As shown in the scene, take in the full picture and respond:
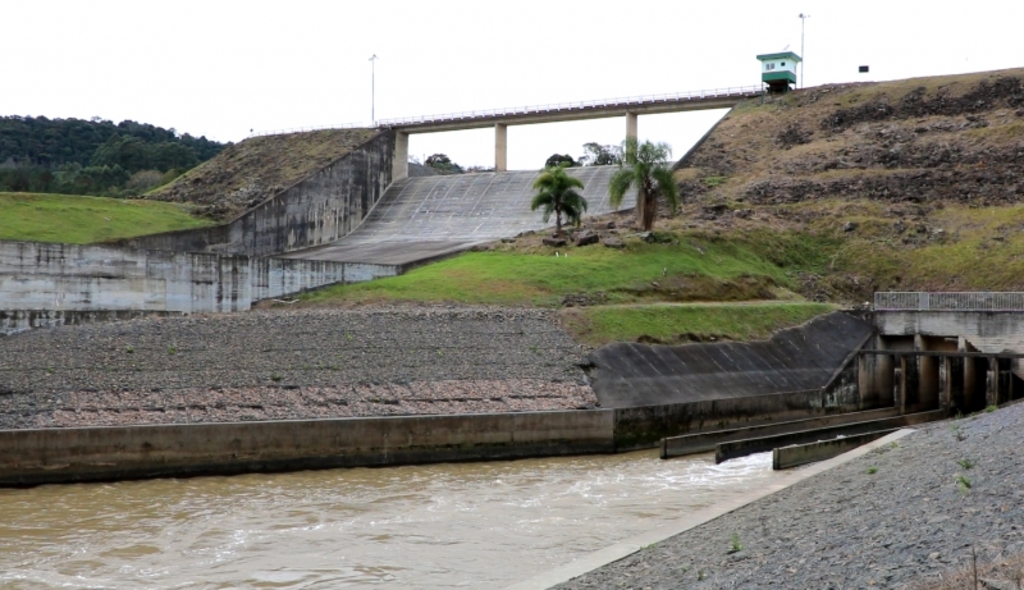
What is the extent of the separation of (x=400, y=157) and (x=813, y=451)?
50.2 metres

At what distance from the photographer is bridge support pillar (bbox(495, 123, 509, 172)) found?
67562 mm

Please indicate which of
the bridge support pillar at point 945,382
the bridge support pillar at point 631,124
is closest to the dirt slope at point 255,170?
the bridge support pillar at point 631,124

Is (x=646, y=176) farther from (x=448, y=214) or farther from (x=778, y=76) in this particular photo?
(x=778, y=76)

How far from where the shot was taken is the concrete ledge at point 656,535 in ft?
37.6

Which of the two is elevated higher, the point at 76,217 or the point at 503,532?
the point at 76,217

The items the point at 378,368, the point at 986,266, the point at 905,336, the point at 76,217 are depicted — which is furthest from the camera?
the point at 76,217

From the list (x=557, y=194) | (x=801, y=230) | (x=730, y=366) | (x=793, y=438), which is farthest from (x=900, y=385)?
(x=557, y=194)

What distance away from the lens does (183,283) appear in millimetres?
31688

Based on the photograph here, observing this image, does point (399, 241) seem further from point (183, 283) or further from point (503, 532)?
point (503, 532)

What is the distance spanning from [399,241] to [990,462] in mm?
43469

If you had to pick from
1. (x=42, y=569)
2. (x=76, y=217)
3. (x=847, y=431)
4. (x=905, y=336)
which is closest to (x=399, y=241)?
(x=76, y=217)

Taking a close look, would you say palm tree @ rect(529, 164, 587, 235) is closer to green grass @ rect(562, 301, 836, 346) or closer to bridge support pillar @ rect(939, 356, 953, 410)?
green grass @ rect(562, 301, 836, 346)

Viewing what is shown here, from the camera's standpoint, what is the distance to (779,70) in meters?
66.8

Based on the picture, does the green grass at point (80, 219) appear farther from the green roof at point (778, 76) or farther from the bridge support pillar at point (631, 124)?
the green roof at point (778, 76)
